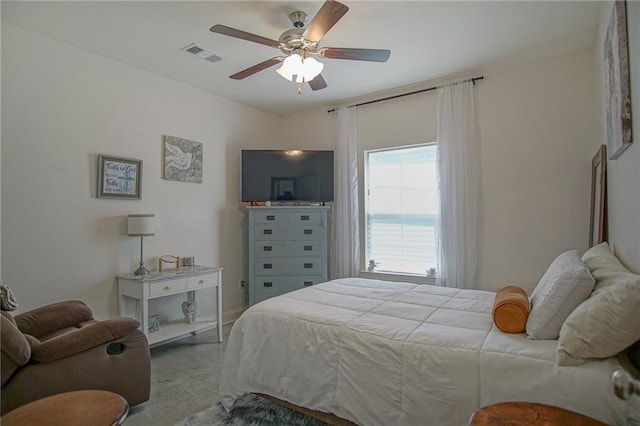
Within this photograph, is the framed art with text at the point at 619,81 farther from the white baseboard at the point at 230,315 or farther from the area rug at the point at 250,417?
the white baseboard at the point at 230,315

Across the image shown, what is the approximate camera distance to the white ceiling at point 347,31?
8.30 ft

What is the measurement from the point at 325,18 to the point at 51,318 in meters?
2.76

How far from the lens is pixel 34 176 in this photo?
9.27 feet

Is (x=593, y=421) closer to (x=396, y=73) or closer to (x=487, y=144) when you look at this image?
(x=487, y=144)

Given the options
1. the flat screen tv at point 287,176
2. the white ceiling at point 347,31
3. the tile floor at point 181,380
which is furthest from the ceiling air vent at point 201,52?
the tile floor at point 181,380

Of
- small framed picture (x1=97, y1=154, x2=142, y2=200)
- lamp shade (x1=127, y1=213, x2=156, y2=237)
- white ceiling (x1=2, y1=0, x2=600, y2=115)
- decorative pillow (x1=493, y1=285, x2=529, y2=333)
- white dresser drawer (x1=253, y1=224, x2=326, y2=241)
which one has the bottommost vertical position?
decorative pillow (x1=493, y1=285, x2=529, y2=333)

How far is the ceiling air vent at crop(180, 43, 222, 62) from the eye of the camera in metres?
3.10

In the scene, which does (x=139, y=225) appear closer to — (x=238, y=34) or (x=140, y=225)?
(x=140, y=225)

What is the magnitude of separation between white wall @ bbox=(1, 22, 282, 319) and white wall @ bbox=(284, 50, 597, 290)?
3.15 m

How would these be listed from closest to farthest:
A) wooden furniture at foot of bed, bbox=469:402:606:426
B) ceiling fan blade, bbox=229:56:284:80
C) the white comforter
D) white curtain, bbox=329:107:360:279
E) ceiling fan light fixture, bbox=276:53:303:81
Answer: wooden furniture at foot of bed, bbox=469:402:606:426
the white comforter
ceiling fan light fixture, bbox=276:53:303:81
ceiling fan blade, bbox=229:56:284:80
white curtain, bbox=329:107:360:279

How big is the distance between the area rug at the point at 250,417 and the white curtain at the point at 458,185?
224cm

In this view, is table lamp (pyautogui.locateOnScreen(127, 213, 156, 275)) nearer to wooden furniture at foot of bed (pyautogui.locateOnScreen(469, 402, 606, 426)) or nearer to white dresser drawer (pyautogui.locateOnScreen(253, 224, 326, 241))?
white dresser drawer (pyautogui.locateOnScreen(253, 224, 326, 241))

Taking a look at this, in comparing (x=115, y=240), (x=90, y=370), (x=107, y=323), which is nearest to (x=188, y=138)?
(x=115, y=240)

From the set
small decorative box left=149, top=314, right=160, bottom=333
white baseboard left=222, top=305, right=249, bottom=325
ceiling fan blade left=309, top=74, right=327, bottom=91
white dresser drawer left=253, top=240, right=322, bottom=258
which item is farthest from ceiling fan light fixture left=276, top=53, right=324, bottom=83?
white baseboard left=222, top=305, right=249, bottom=325
